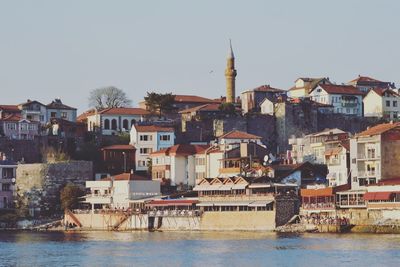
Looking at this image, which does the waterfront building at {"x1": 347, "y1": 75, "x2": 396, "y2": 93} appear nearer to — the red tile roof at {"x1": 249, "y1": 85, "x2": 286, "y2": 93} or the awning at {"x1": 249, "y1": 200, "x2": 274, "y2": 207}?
the red tile roof at {"x1": 249, "y1": 85, "x2": 286, "y2": 93}

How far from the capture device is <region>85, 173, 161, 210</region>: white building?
8469 centimetres

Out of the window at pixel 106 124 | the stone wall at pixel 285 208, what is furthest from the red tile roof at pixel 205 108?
the stone wall at pixel 285 208

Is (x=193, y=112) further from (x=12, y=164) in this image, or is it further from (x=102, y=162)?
(x=12, y=164)

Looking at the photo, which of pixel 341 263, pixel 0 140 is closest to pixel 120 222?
pixel 0 140

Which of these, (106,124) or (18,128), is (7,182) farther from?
(106,124)

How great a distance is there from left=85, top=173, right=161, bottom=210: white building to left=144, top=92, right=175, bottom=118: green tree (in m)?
16.3

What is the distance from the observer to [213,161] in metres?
87.1

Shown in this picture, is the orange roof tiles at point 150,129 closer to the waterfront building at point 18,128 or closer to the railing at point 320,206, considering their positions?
the waterfront building at point 18,128

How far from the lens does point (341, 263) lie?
49.3m

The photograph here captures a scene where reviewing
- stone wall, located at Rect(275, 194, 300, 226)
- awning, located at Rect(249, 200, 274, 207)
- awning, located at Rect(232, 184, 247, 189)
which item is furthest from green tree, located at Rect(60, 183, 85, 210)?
stone wall, located at Rect(275, 194, 300, 226)

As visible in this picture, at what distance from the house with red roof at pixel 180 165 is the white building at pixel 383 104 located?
74.1ft

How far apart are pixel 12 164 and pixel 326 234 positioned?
34.6 m

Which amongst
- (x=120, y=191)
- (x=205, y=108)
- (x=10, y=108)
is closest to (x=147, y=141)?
(x=205, y=108)

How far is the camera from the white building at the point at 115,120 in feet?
338
